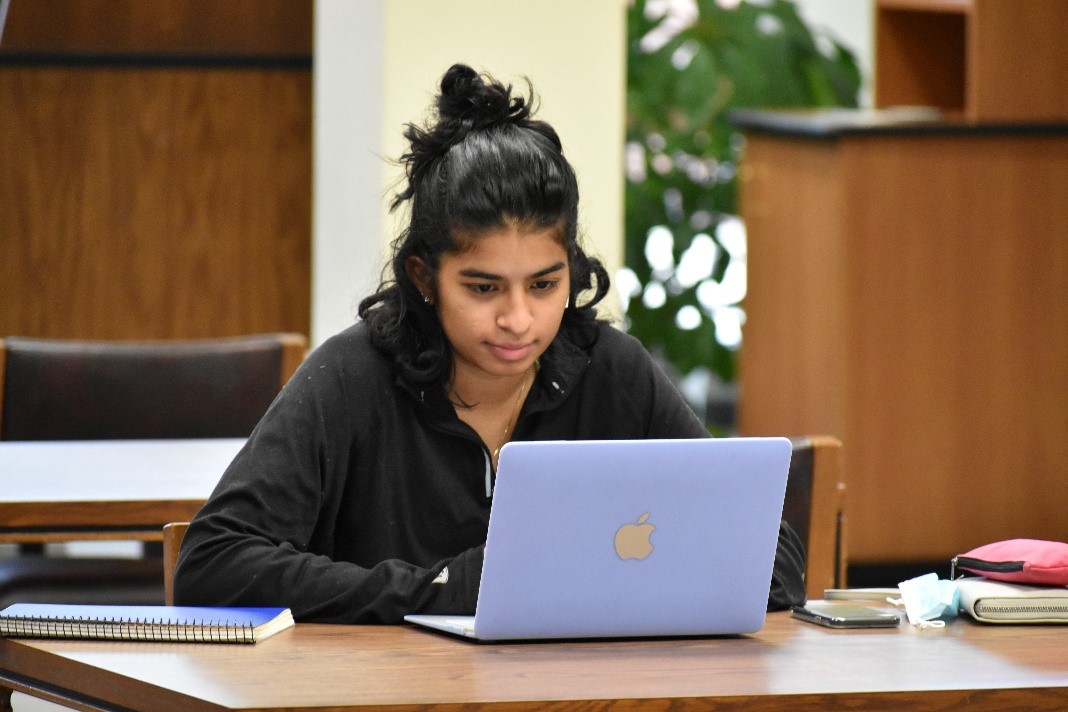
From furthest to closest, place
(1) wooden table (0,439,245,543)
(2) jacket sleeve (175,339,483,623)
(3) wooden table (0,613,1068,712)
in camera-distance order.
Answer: (1) wooden table (0,439,245,543) → (2) jacket sleeve (175,339,483,623) → (3) wooden table (0,613,1068,712)

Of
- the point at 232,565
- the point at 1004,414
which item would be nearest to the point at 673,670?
the point at 232,565

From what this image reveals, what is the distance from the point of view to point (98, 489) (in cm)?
232

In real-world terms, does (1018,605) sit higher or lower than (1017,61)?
lower

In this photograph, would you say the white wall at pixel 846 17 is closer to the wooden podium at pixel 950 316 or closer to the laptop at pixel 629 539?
the wooden podium at pixel 950 316

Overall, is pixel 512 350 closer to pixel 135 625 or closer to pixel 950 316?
pixel 135 625

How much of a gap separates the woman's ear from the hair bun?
17 cm

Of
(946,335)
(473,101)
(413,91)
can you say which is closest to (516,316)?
(473,101)

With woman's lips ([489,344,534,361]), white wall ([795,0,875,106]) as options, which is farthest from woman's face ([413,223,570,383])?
white wall ([795,0,875,106])

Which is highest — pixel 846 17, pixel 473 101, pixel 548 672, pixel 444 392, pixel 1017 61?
pixel 846 17

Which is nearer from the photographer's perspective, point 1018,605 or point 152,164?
point 1018,605

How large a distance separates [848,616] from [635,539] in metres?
0.28

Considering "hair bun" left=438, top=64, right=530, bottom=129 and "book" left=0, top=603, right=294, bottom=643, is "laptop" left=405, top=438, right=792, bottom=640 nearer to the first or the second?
"book" left=0, top=603, right=294, bottom=643

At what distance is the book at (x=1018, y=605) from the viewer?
68.2 inches

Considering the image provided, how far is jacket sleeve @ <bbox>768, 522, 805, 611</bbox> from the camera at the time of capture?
183 cm
